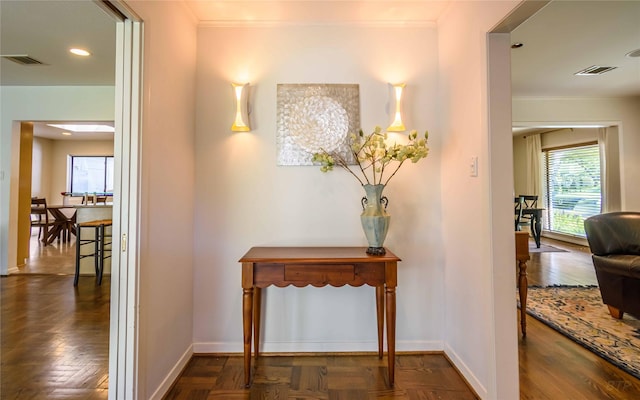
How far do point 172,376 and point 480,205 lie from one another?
2.12m

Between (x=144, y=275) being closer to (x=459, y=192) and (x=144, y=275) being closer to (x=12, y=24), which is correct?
(x=459, y=192)

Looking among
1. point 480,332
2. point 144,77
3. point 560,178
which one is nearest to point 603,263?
point 480,332

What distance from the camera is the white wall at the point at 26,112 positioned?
13.3 ft

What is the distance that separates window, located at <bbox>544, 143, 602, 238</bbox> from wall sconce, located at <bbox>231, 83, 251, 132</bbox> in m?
6.59

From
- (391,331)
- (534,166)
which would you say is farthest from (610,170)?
(391,331)

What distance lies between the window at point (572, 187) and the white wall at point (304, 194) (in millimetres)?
5456

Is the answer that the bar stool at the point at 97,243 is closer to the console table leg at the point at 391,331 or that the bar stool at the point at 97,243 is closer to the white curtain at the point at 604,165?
the console table leg at the point at 391,331

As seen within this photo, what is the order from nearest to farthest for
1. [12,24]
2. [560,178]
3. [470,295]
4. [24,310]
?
[470,295] < [12,24] < [24,310] < [560,178]

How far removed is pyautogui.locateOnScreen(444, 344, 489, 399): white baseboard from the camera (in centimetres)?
162

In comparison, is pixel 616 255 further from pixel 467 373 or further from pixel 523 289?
pixel 467 373

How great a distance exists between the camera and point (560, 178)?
632 cm

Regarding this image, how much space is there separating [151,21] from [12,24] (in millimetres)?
1994

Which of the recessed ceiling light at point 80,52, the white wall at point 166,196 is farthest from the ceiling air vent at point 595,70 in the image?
the recessed ceiling light at point 80,52

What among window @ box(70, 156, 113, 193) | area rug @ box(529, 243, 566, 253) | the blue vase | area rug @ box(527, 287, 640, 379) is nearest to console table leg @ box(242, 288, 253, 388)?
the blue vase
